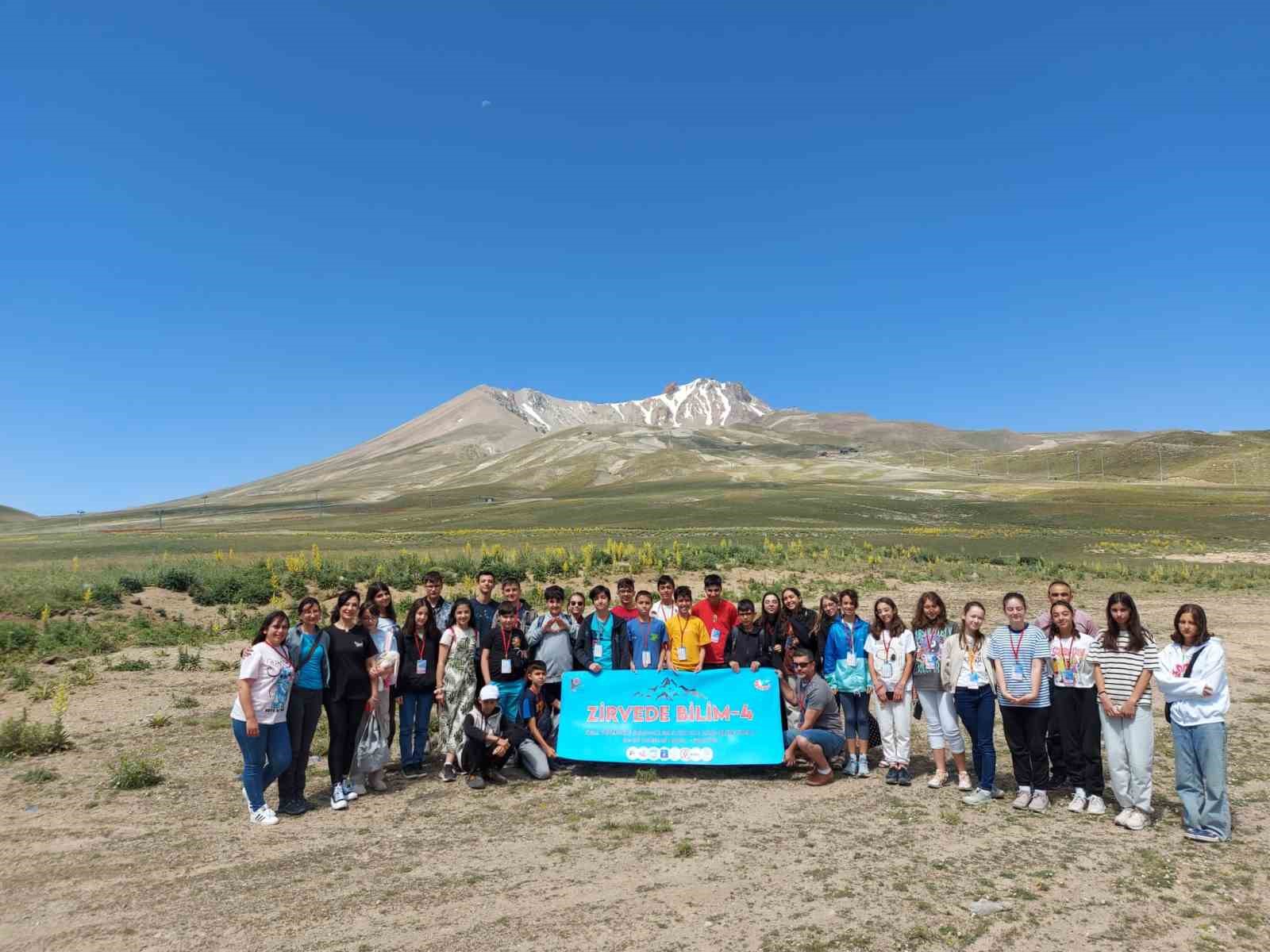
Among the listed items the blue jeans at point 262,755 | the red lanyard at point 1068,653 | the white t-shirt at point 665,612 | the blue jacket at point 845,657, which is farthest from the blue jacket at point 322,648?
the red lanyard at point 1068,653

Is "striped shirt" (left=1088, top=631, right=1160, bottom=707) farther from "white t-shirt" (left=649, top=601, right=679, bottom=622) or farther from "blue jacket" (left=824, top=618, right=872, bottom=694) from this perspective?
"white t-shirt" (left=649, top=601, right=679, bottom=622)

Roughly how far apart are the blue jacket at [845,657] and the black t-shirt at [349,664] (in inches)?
215

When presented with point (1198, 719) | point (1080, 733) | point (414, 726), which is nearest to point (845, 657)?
point (1080, 733)

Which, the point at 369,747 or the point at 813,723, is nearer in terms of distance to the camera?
the point at 369,747

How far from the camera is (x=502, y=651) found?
29.0 ft

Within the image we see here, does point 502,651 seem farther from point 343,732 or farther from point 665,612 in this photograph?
point 665,612

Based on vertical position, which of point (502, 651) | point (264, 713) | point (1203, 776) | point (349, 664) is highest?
point (349, 664)

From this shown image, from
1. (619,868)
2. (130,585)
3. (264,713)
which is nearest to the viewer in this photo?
(619,868)

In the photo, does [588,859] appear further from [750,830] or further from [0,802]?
[0,802]

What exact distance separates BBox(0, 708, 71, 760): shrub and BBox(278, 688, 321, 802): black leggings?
15.3 feet

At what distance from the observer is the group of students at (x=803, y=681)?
6.78 meters

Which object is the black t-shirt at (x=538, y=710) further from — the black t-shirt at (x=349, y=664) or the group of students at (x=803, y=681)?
the black t-shirt at (x=349, y=664)

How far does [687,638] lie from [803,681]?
5.09 feet

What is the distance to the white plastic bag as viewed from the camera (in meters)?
8.17
